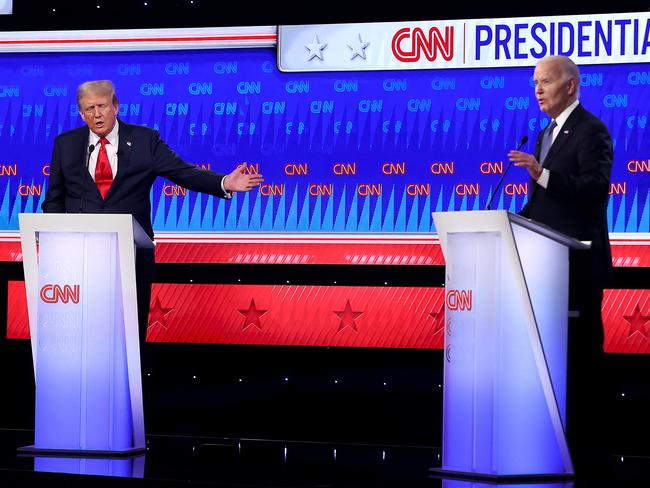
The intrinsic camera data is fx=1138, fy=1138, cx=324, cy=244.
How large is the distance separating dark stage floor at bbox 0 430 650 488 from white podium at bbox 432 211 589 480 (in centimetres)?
13

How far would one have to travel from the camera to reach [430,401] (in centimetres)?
591

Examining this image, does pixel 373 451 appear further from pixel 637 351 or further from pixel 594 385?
pixel 637 351

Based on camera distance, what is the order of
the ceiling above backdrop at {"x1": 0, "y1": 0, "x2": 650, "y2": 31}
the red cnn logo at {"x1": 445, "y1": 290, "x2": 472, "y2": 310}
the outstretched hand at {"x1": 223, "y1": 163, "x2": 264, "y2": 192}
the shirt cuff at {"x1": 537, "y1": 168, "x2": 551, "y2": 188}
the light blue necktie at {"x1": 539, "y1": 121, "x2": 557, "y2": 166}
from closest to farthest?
1. the red cnn logo at {"x1": 445, "y1": 290, "x2": 472, "y2": 310}
2. the shirt cuff at {"x1": 537, "y1": 168, "x2": 551, "y2": 188}
3. the light blue necktie at {"x1": 539, "y1": 121, "x2": 557, "y2": 166}
4. the outstretched hand at {"x1": 223, "y1": 163, "x2": 264, "y2": 192}
5. the ceiling above backdrop at {"x1": 0, "y1": 0, "x2": 650, "y2": 31}

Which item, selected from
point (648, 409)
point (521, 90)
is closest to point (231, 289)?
point (521, 90)

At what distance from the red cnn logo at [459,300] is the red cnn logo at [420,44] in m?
2.31

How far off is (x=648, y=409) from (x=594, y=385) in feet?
4.59

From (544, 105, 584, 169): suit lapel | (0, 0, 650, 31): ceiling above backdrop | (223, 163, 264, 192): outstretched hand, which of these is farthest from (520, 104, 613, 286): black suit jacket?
(0, 0, 650, 31): ceiling above backdrop

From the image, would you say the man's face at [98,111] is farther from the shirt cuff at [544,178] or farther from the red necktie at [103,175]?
the shirt cuff at [544,178]

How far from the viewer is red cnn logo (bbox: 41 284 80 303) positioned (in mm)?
4355

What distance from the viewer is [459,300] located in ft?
13.0

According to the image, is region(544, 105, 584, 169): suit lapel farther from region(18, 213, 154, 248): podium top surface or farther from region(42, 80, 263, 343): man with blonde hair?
region(18, 213, 154, 248): podium top surface

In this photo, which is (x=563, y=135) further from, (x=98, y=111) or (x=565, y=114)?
(x=98, y=111)

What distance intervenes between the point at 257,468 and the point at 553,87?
183 centimetres

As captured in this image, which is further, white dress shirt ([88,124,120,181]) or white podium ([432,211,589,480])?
white dress shirt ([88,124,120,181])
